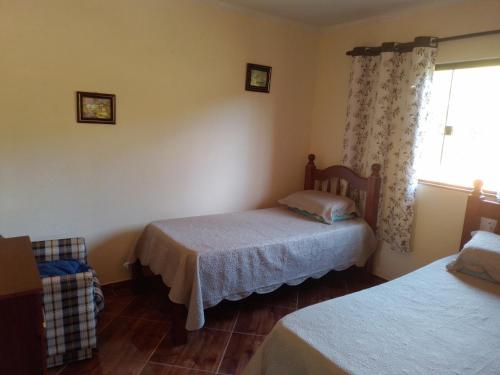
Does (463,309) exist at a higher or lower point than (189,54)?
lower

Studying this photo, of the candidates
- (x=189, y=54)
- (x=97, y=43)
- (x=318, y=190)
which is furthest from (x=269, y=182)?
(x=97, y=43)

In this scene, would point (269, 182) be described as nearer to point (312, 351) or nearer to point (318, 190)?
point (318, 190)

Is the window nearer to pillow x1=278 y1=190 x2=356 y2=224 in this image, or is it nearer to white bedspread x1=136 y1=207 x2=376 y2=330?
pillow x1=278 y1=190 x2=356 y2=224

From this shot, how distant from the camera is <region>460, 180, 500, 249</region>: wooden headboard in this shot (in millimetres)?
2405

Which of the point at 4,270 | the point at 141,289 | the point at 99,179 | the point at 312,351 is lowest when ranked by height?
the point at 141,289

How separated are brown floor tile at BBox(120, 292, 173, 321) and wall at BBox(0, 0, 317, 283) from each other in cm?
32

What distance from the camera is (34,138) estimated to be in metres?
2.41

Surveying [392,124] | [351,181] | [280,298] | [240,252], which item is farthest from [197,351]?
[392,124]

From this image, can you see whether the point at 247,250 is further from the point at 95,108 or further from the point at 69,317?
the point at 95,108

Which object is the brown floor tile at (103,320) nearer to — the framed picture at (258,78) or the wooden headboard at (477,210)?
the framed picture at (258,78)

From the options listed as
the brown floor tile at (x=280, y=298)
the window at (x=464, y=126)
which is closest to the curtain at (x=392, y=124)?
the window at (x=464, y=126)

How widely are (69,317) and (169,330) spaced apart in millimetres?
664

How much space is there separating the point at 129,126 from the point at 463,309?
8.09ft

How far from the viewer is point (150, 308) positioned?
8.75 ft
